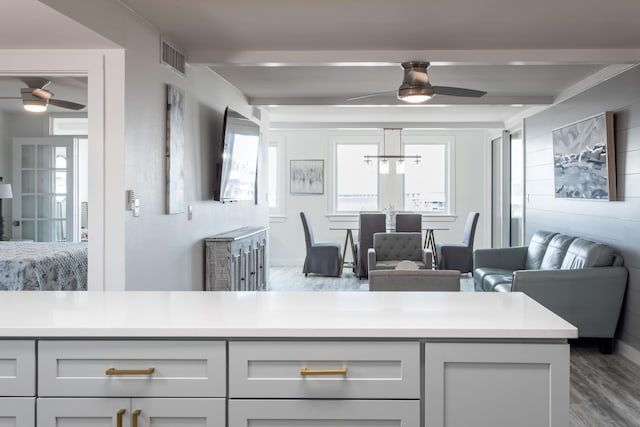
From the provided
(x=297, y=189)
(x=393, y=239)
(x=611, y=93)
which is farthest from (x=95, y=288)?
(x=297, y=189)

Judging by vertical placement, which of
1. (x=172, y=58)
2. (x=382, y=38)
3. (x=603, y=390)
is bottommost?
(x=603, y=390)

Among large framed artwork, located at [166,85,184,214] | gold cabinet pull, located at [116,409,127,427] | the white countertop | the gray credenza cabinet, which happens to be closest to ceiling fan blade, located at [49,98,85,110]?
large framed artwork, located at [166,85,184,214]

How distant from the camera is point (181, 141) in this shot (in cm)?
482

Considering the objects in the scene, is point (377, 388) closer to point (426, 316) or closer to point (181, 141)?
point (426, 316)

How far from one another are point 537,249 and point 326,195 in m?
5.16

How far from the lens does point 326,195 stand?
11.4 meters

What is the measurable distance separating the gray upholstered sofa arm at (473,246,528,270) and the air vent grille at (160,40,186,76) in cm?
404

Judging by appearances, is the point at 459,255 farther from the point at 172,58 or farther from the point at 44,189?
the point at 172,58

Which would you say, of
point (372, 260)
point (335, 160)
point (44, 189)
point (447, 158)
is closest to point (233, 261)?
point (372, 260)

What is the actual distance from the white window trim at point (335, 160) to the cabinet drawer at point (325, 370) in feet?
31.2

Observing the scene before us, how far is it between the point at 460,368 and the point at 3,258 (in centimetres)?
387

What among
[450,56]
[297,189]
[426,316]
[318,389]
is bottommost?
[318,389]

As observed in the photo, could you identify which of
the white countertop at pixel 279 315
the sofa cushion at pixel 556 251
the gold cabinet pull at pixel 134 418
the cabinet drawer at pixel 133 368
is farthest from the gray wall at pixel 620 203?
the gold cabinet pull at pixel 134 418

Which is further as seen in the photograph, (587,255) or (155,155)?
(587,255)
